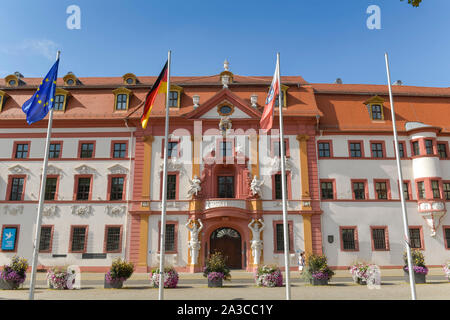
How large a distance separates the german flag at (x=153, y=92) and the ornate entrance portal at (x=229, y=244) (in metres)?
16.9

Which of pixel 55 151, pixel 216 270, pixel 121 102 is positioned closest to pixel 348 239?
pixel 216 270

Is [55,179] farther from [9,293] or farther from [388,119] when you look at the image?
[388,119]

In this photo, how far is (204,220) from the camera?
29922 millimetres

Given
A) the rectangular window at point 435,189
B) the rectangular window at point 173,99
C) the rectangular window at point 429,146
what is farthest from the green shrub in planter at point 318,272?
the rectangular window at point 173,99

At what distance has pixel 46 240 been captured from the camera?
30.4 meters

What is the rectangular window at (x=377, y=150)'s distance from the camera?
3275 cm

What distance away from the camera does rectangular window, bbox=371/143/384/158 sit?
3275cm

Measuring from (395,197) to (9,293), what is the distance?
29.5 metres

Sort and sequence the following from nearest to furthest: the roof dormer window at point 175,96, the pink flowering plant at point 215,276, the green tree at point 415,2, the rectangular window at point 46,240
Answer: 1. the green tree at point 415,2
2. the pink flowering plant at point 215,276
3. the rectangular window at point 46,240
4. the roof dormer window at point 175,96

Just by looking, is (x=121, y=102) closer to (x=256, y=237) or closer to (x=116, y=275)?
(x=256, y=237)

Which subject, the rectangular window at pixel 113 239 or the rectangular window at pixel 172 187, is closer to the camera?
the rectangular window at pixel 113 239

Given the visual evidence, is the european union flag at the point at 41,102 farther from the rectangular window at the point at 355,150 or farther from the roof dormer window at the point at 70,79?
the rectangular window at the point at 355,150

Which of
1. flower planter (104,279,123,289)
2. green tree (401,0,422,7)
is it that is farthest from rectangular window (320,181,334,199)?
green tree (401,0,422,7)
